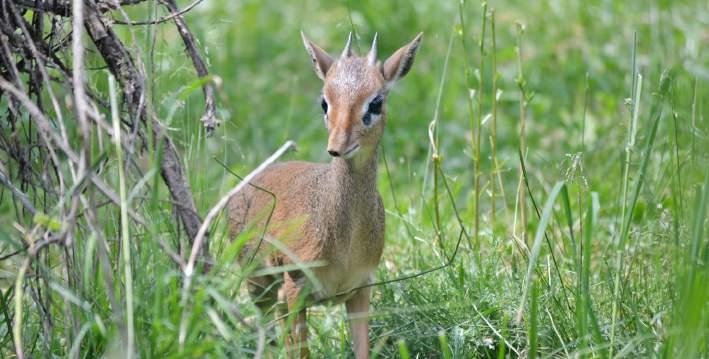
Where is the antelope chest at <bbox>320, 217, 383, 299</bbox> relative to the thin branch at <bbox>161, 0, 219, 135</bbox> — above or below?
below

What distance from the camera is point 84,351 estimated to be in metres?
3.48

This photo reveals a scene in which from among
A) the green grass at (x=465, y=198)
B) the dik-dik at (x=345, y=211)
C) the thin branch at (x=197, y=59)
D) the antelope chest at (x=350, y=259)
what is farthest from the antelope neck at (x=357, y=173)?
the thin branch at (x=197, y=59)

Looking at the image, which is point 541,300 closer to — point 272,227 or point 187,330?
point 272,227

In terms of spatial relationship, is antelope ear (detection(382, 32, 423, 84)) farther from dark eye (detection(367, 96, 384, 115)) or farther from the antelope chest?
the antelope chest

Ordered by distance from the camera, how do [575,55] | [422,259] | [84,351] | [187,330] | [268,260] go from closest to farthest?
[187,330], [84,351], [268,260], [422,259], [575,55]

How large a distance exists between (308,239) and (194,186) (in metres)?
0.53

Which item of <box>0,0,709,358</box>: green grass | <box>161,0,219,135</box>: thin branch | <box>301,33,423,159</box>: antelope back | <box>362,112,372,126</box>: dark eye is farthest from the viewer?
<box>362,112,372,126</box>: dark eye

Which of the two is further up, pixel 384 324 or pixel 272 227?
pixel 272 227

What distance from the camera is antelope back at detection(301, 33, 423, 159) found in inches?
143

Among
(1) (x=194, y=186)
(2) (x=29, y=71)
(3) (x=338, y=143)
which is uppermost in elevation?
(2) (x=29, y=71)

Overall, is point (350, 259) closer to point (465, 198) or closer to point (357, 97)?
point (357, 97)

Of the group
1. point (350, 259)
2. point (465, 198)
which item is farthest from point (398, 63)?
point (465, 198)

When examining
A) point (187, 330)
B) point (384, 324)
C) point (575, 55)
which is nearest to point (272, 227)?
point (384, 324)

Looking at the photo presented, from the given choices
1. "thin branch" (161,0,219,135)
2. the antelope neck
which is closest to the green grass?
"thin branch" (161,0,219,135)
